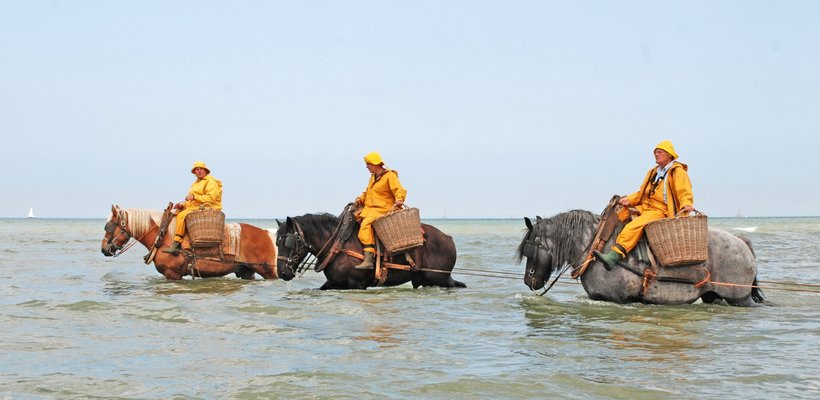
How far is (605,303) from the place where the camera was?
9.33m

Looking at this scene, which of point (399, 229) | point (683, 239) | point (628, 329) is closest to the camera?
point (628, 329)

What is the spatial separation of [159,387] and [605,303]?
5433mm

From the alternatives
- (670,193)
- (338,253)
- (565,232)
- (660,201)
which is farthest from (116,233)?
(670,193)

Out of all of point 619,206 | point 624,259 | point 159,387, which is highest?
point 619,206

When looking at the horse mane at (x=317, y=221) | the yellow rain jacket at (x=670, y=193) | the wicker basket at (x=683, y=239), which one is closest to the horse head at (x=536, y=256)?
the yellow rain jacket at (x=670, y=193)

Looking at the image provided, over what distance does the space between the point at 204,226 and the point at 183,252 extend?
661 mm

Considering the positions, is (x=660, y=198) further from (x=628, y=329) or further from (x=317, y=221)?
(x=317, y=221)

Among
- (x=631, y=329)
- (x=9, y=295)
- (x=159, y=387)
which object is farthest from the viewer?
(x=9, y=295)

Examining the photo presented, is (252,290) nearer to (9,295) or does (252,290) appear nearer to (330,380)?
(9,295)

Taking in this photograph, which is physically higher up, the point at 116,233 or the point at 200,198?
the point at 200,198

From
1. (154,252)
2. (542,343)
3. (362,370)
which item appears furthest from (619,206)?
(154,252)

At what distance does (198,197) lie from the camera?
12.5 m

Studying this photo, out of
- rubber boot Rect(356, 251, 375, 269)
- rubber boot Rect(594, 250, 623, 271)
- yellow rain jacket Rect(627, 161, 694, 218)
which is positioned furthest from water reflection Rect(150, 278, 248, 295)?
yellow rain jacket Rect(627, 161, 694, 218)

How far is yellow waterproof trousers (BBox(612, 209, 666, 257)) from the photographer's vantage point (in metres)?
8.83
